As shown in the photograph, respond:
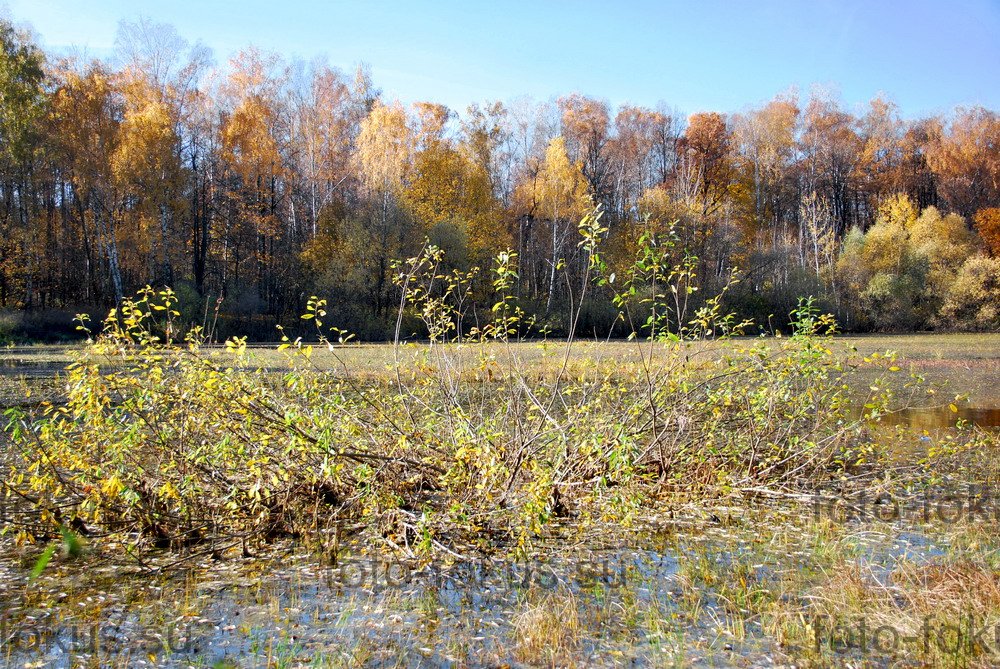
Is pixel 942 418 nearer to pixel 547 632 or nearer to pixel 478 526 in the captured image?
pixel 478 526

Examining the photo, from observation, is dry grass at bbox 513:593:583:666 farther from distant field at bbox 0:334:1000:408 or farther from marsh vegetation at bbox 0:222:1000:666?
distant field at bbox 0:334:1000:408

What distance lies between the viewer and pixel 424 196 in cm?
4012

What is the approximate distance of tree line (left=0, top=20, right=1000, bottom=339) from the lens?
3362 cm

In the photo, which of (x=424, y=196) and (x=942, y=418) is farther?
(x=424, y=196)

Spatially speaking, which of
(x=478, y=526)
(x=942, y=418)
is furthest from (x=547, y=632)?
(x=942, y=418)

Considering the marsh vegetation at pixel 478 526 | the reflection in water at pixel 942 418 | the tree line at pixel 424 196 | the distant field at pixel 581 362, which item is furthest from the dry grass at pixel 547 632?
the tree line at pixel 424 196

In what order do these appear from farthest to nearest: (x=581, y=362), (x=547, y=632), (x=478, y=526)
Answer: (x=581, y=362), (x=478, y=526), (x=547, y=632)

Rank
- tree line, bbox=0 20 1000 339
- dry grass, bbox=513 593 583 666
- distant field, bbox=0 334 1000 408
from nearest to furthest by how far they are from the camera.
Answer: dry grass, bbox=513 593 583 666, distant field, bbox=0 334 1000 408, tree line, bbox=0 20 1000 339

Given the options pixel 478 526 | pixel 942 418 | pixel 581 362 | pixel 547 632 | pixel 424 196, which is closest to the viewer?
pixel 547 632

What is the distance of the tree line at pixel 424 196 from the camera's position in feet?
110

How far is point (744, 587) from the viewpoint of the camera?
18.1ft

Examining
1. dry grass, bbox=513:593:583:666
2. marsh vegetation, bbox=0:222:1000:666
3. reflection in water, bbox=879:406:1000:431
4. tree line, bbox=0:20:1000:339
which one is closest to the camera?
dry grass, bbox=513:593:583:666

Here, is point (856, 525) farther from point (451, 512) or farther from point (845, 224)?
point (845, 224)

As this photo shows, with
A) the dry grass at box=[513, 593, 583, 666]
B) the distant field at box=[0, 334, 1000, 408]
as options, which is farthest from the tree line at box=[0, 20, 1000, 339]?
the dry grass at box=[513, 593, 583, 666]
